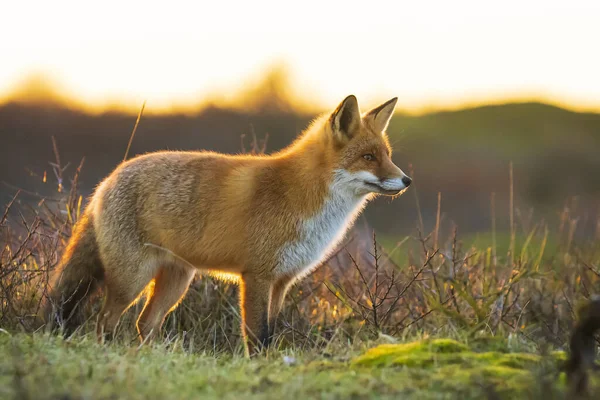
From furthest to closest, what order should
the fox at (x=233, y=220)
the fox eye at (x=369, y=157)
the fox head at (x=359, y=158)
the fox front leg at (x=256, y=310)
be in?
the fox eye at (x=369, y=157) → the fox head at (x=359, y=158) → the fox at (x=233, y=220) → the fox front leg at (x=256, y=310)

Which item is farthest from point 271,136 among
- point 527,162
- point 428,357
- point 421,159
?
point 428,357

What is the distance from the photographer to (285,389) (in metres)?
3.24

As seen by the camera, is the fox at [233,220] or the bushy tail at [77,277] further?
the bushy tail at [77,277]

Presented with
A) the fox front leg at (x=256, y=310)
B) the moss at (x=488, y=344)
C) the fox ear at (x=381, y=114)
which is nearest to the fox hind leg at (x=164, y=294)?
the fox front leg at (x=256, y=310)

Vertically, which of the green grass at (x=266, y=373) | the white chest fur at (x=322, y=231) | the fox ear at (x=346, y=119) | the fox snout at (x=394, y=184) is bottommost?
the green grass at (x=266, y=373)

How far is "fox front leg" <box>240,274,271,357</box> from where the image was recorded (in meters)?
5.31

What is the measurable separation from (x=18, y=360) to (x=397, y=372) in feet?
6.09

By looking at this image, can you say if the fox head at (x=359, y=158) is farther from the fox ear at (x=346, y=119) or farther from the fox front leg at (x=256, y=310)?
the fox front leg at (x=256, y=310)

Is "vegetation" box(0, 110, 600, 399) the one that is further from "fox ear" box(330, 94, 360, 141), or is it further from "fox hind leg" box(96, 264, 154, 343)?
"fox ear" box(330, 94, 360, 141)

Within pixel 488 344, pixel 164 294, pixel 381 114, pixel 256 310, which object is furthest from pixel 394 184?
pixel 164 294

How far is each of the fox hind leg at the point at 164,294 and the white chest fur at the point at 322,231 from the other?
1002 millimetres

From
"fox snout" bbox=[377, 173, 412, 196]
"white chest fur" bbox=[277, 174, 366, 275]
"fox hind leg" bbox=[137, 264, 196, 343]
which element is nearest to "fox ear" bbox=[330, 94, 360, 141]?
"white chest fur" bbox=[277, 174, 366, 275]

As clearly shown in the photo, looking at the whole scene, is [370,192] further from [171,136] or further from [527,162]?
[527,162]

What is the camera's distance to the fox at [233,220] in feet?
17.8
